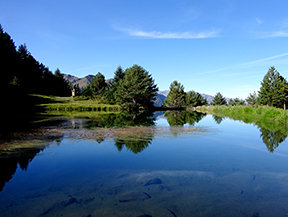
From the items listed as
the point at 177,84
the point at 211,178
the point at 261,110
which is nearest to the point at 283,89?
the point at 261,110

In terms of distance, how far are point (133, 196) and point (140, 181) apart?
0.96 meters

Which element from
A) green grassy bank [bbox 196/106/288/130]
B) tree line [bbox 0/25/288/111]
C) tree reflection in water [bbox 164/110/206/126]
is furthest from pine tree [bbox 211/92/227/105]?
tree reflection in water [bbox 164/110/206/126]

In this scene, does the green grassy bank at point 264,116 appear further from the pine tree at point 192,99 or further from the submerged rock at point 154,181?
the pine tree at point 192,99

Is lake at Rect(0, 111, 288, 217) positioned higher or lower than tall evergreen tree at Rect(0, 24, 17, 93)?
lower

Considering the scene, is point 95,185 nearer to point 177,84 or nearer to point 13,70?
point 13,70

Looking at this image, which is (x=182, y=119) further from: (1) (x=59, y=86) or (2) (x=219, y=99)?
(2) (x=219, y=99)

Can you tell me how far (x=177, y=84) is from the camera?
90.2 metres

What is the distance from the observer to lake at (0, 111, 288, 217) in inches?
175

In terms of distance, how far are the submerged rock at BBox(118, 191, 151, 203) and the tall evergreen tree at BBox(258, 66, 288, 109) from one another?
213 feet

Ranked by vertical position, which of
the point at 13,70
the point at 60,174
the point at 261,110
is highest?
the point at 13,70

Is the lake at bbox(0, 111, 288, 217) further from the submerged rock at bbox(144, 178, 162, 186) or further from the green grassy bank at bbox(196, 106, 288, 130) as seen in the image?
the green grassy bank at bbox(196, 106, 288, 130)

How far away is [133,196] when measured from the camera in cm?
502

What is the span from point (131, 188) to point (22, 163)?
4.96 metres

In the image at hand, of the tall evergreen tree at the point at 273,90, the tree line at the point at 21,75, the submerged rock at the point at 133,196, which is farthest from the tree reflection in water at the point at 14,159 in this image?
the tall evergreen tree at the point at 273,90
